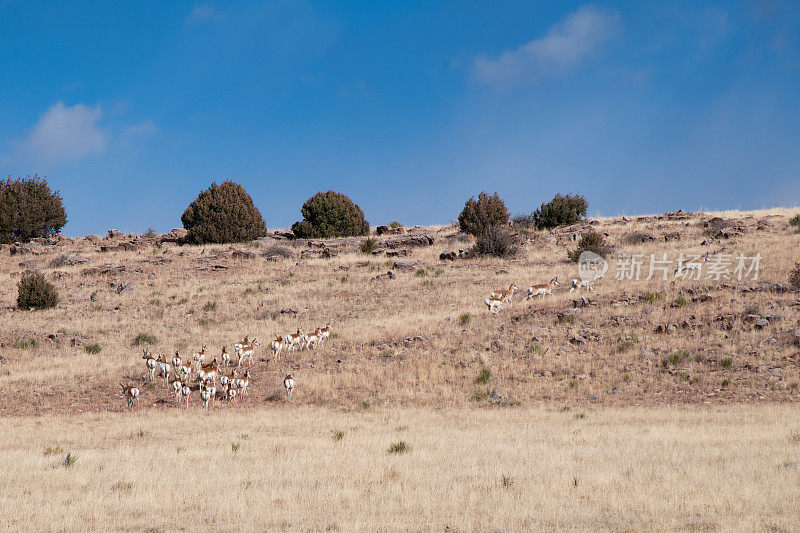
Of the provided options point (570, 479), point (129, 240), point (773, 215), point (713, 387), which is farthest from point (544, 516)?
point (129, 240)

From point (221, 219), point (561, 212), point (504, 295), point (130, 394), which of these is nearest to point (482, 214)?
point (561, 212)

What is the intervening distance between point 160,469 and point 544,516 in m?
8.03

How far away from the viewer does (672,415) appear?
18.3 metres

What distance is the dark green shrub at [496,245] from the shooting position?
47.7 meters

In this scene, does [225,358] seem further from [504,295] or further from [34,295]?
[34,295]

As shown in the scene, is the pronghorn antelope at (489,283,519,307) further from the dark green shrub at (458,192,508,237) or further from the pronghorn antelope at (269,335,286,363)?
the dark green shrub at (458,192,508,237)

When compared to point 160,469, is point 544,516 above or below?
above

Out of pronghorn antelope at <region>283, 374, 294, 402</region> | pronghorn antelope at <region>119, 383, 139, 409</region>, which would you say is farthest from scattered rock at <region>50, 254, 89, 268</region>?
pronghorn antelope at <region>283, 374, 294, 402</region>

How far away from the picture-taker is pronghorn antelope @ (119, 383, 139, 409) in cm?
2119

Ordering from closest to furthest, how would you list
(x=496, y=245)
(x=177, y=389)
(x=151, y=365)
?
(x=177, y=389), (x=151, y=365), (x=496, y=245)

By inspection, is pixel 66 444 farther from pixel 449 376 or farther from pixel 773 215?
pixel 773 215

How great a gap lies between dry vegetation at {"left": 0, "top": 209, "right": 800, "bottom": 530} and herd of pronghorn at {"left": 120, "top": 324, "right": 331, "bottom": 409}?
0.67 meters

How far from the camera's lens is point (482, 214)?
61.4m

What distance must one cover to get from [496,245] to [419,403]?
Answer: 27868 mm
